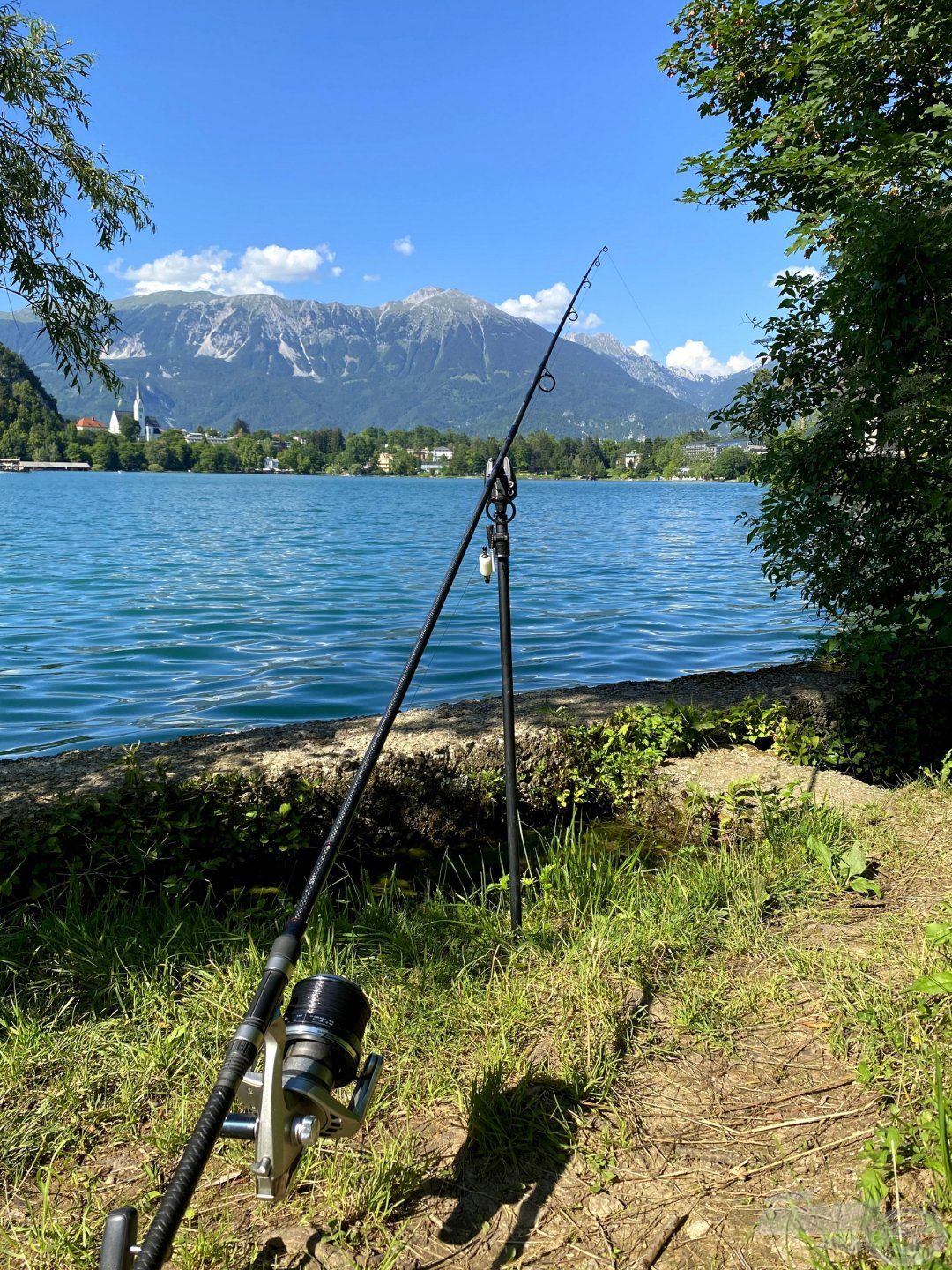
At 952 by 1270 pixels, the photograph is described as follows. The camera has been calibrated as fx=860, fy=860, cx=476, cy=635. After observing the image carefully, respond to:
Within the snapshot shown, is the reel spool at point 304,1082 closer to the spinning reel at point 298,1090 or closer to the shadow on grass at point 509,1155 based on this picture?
the spinning reel at point 298,1090

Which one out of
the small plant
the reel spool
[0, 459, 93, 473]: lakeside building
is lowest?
the small plant

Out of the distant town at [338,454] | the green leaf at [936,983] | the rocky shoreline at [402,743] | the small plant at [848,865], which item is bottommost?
the small plant at [848,865]

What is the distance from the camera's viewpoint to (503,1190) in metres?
2.40

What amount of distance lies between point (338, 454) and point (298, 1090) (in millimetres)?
168554

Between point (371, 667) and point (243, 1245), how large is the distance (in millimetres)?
9490

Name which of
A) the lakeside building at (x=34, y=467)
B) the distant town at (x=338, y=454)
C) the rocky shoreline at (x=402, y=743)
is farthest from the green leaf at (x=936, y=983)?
the lakeside building at (x=34, y=467)

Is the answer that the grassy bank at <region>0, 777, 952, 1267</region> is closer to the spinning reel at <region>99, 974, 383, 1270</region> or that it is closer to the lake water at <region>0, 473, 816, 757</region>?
the spinning reel at <region>99, 974, 383, 1270</region>

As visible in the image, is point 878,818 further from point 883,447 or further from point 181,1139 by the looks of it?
point 181,1139

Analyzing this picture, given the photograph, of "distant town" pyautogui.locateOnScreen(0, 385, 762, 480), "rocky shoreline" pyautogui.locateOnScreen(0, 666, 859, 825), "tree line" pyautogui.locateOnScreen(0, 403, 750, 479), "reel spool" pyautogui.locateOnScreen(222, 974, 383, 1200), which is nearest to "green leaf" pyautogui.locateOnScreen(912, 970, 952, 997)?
"reel spool" pyautogui.locateOnScreen(222, 974, 383, 1200)

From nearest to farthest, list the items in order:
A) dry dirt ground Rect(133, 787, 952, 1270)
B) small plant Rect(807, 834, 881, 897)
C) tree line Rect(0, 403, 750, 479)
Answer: dry dirt ground Rect(133, 787, 952, 1270)
small plant Rect(807, 834, 881, 897)
tree line Rect(0, 403, 750, 479)

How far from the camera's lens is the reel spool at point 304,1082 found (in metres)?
1.76

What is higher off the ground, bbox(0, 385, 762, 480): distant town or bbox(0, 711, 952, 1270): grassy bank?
bbox(0, 385, 762, 480): distant town

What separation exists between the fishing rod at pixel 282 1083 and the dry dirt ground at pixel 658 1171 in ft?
1.62

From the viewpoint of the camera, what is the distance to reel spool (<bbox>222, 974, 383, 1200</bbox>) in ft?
5.79
